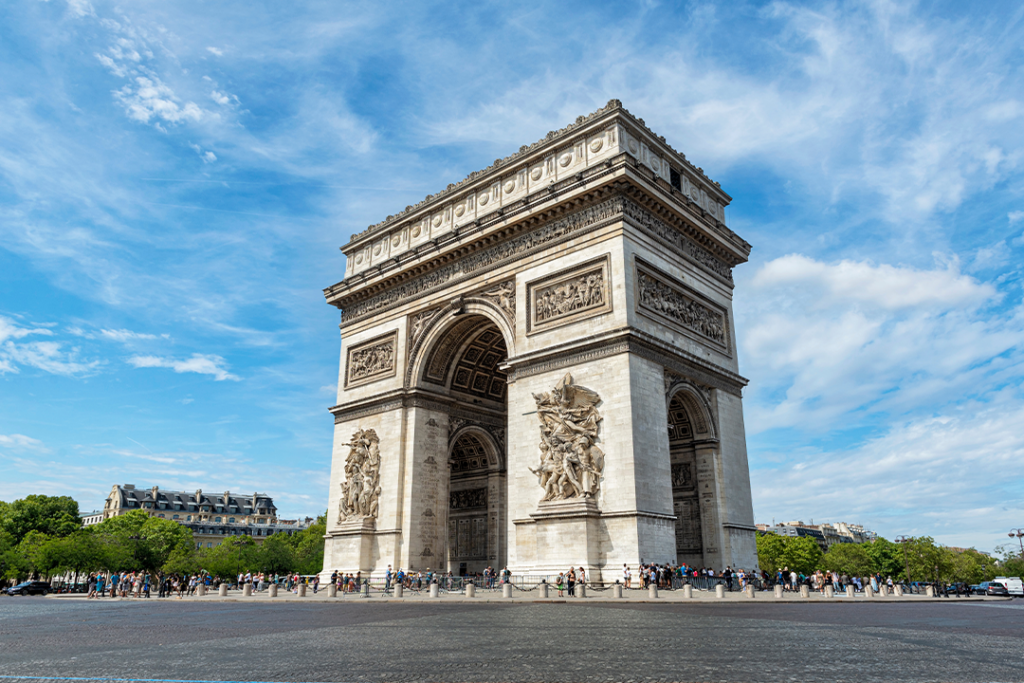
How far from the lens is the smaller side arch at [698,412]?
80.3 feet

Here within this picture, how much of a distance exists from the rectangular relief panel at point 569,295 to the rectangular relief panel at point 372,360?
24.5 ft

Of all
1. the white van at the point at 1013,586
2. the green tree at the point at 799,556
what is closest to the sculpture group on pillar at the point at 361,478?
the white van at the point at 1013,586

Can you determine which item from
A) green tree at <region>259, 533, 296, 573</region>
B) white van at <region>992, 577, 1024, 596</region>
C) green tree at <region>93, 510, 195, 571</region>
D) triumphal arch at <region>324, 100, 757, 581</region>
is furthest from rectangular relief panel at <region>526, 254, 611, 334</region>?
green tree at <region>259, 533, 296, 573</region>

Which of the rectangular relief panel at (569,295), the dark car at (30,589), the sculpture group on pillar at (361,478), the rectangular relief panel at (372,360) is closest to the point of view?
the rectangular relief panel at (569,295)

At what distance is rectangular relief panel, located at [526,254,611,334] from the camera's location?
75.0ft

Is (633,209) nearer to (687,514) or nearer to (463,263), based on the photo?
(463,263)

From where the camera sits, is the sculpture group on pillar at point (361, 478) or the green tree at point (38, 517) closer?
the sculpture group on pillar at point (361, 478)

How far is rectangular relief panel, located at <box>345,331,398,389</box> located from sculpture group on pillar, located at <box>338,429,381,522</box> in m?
2.51

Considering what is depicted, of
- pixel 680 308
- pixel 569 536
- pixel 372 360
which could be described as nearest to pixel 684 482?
pixel 569 536

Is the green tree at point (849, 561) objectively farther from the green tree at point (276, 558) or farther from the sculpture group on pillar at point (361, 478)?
the sculpture group on pillar at point (361, 478)

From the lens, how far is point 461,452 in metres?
32.3

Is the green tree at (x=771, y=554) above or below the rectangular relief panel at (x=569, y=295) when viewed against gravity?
Result: below

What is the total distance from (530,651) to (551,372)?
17.3 metres

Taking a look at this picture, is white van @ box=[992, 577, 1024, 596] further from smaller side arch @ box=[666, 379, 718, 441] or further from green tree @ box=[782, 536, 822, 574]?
green tree @ box=[782, 536, 822, 574]
